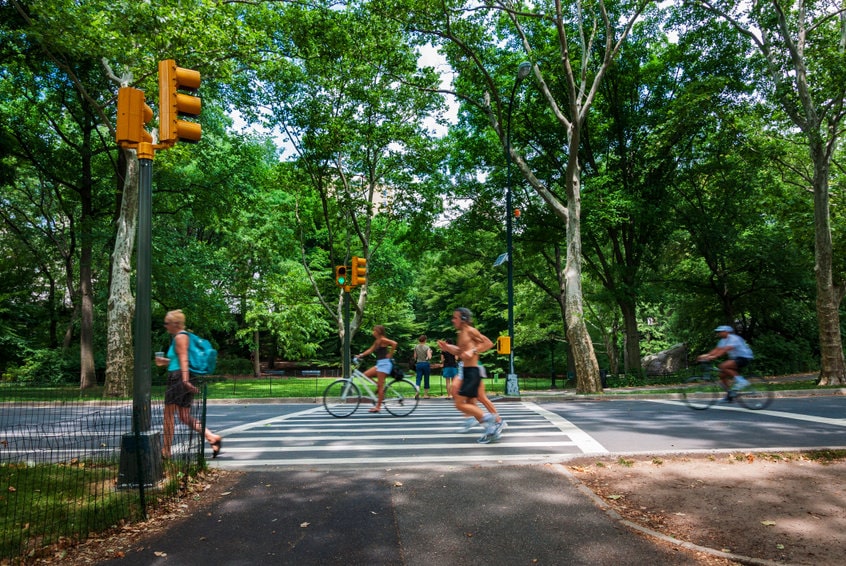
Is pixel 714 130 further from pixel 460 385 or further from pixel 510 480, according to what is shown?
pixel 510 480

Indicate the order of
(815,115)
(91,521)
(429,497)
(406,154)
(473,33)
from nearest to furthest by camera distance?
(91,521), (429,497), (815,115), (473,33), (406,154)

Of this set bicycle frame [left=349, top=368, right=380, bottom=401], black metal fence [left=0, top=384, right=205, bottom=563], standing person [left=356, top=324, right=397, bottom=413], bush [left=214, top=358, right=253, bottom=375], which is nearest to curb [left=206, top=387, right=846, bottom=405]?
bicycle frame [left=349, top=368, right=380, bottom=401]

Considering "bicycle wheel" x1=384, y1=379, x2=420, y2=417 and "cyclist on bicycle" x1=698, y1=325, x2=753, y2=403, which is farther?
"bicycle wheel" x1=384, y1=379, x2=420, y2=417

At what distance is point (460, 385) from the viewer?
8.06 metres

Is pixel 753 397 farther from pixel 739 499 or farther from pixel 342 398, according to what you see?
pixel 342 398

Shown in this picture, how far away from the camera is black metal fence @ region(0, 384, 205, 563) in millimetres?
4266

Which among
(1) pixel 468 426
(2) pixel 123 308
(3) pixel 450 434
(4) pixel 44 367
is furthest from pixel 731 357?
(4) pixel 44 367

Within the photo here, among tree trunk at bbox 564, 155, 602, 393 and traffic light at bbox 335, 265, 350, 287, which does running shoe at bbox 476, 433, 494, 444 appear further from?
tree trunk at bbox 564, 155, 602, 393

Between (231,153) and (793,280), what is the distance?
28.3 meters

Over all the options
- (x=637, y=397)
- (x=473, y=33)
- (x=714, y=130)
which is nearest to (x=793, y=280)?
(x=714, y=130)

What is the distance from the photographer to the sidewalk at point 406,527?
3.84 m

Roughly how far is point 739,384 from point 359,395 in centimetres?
781

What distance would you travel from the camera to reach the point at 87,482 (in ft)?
18.2

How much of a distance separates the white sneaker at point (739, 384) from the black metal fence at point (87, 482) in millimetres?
10156
